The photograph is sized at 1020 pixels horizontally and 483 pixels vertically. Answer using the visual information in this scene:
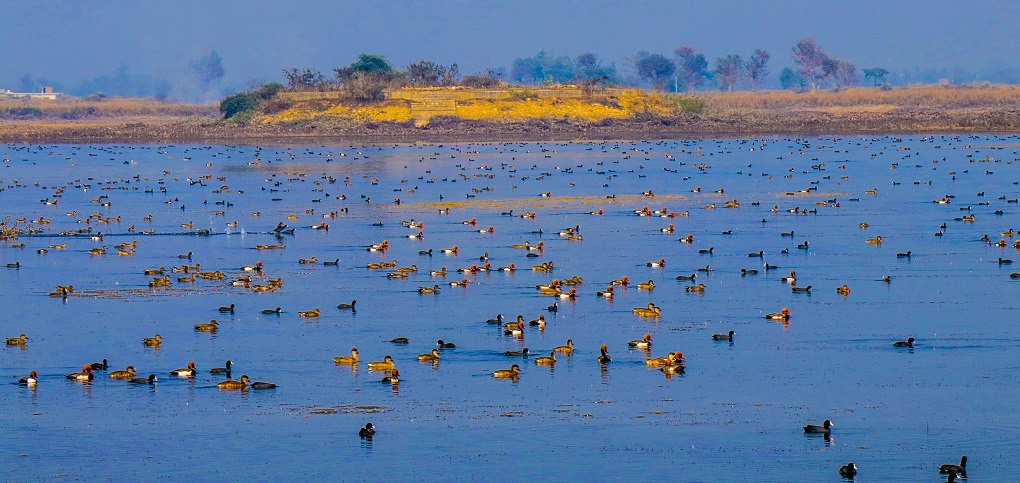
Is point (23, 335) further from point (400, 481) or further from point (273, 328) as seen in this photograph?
point (400, 481)

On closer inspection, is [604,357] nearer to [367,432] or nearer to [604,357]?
[604,357]

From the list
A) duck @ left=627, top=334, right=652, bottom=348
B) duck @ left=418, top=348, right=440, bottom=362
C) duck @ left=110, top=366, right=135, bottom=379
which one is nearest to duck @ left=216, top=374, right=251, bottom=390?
duck @ left=110, top=366, right=135, bottom=379

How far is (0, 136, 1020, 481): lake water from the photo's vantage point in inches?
925

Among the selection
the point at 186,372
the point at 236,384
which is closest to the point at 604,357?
the point at 236,384

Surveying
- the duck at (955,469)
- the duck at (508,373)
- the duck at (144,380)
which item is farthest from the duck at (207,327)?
the duck at (955,469)

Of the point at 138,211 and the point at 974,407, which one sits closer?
the point at 974,407

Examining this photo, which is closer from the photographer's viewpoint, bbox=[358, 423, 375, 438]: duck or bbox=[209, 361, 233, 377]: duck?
bbox=[358, 423, 375, 438]: duck

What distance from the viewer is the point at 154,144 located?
437ft

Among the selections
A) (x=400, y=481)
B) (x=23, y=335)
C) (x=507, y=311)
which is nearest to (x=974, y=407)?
(x=400, y=481)

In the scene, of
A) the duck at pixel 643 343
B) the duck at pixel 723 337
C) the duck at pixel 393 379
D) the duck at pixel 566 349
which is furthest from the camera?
the duck at pixel 723 337

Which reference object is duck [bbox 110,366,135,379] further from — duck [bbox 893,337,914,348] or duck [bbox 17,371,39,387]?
duck [bbox 893,337,914,348]

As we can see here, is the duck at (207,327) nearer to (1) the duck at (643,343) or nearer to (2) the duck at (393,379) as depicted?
(2) the duck at (393,379)

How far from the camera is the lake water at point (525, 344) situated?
77.1ft

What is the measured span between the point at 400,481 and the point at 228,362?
27.5ft
